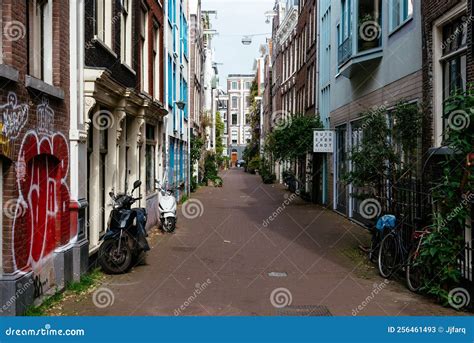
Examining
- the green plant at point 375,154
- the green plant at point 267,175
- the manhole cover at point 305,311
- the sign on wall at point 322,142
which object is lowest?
the manhole cover at point 305,311

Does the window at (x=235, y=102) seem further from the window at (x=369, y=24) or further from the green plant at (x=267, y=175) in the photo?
the window at (x=369, y=24)

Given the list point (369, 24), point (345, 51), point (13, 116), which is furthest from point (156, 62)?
point (13, 116)

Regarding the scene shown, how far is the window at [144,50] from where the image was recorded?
1599 centimetres

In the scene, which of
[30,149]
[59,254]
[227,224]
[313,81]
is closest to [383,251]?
[59,254]

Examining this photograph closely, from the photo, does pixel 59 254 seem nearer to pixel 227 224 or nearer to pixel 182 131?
pixel 227 224

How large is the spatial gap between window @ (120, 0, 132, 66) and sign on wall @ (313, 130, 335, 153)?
9454 millimetres

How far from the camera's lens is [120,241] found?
9500 millimetres

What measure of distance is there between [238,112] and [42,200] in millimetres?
104522

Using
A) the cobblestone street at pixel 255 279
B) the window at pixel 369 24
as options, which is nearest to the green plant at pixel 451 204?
the cobblestone street at pixel 255 279

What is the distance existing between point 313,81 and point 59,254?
21.4m

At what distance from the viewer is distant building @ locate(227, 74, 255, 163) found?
10925cm

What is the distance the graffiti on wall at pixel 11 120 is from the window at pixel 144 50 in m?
9.39

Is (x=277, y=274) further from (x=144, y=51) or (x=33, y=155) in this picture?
(x=144, y=51)

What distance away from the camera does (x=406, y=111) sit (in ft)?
34.3
